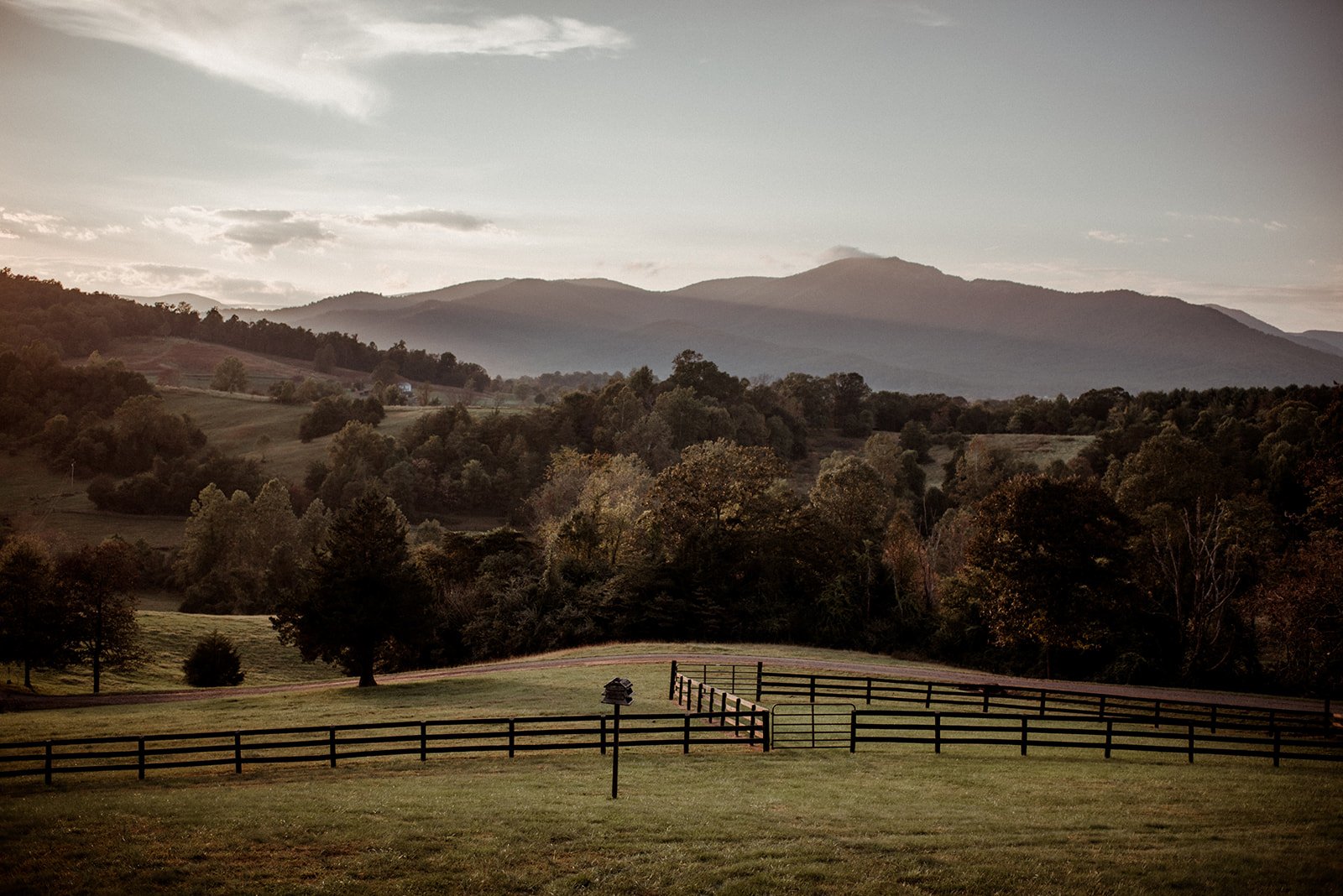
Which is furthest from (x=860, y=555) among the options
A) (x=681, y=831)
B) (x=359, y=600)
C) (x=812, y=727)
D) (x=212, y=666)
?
(x=681, y=831)

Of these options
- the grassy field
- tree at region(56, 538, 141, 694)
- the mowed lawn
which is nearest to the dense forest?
tree at region(56, 538, 141, 694)

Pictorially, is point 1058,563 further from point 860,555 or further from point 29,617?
point 29,617

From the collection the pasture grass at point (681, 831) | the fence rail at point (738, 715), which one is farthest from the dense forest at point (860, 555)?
the fence rail at point (738, 715)

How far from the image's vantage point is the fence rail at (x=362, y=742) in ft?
71.7

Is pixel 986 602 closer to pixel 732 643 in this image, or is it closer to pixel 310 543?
pixel 732 643

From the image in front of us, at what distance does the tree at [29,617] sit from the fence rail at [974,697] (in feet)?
112

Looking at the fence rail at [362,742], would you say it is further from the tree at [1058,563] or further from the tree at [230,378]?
the tree at [230,378]

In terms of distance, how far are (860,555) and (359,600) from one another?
32.3 m

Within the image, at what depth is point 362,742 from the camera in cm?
2331

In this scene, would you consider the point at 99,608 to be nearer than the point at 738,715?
No

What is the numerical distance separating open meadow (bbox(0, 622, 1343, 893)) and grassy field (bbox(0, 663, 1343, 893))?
0.06 m

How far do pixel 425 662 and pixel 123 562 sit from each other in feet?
60.7

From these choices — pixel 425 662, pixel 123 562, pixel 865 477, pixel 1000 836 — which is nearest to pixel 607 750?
pixel 1000 836

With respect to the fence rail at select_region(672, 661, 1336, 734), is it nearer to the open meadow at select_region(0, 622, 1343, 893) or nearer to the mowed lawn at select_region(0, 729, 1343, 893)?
the open meadow at select_region(0, 622, 1343, 893)
